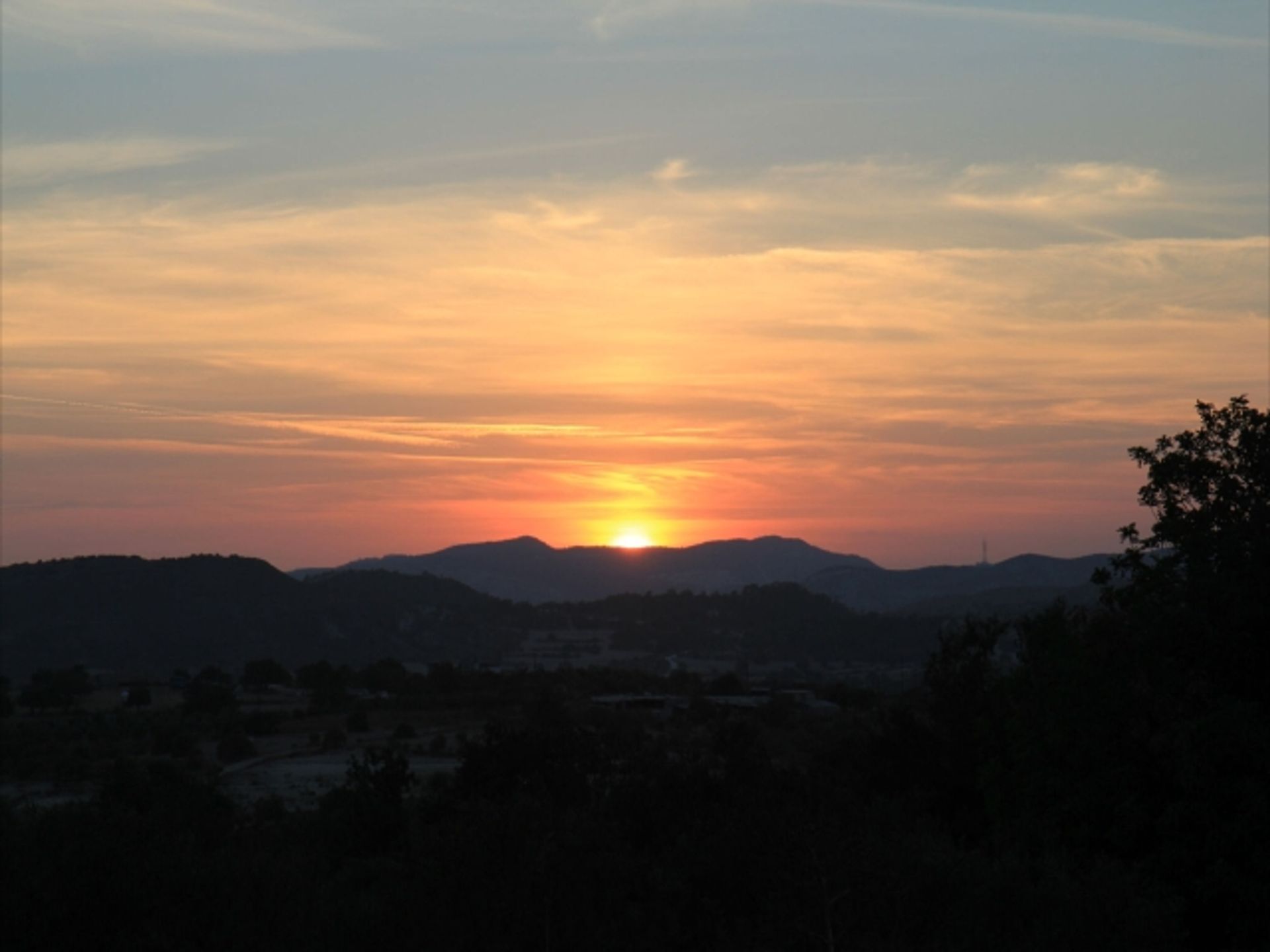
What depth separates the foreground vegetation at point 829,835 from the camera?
45.3 feet

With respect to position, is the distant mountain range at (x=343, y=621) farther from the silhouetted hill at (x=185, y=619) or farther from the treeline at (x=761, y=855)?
the treeline at (x=761, y=855)

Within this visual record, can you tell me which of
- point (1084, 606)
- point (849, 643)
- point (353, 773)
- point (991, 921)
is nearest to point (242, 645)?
point (849, 643)

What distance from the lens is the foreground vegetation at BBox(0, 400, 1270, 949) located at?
45.3ft

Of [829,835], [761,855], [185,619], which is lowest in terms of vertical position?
[761,855]

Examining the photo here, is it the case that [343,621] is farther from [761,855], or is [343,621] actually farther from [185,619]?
[761,855]

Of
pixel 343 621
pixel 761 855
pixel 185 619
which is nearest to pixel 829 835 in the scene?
pixel 761 855

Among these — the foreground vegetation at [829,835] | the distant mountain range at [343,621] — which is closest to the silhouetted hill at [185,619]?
the distant mountain range at [343,621]

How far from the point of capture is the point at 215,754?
51.8 metres

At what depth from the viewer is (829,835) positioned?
13.4m

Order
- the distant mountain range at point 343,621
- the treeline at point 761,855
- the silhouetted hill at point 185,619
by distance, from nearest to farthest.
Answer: the treeline at point 761,855, the silhouetted hill at point 185,619, the distant mountain range at point 343,621

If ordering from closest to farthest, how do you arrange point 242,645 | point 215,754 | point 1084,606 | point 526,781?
1. point 1084,606
2. point 526,781
3. point 215,754
4. point 242,645

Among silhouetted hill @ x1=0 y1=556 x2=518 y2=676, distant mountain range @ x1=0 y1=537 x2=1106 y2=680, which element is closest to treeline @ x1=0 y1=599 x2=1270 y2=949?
distant mountain range @ x1=0 y1=537 x2=1106 y2=680

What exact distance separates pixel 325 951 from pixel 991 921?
6828 millimetres

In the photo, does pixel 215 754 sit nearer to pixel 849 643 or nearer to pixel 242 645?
pixel 242 645
